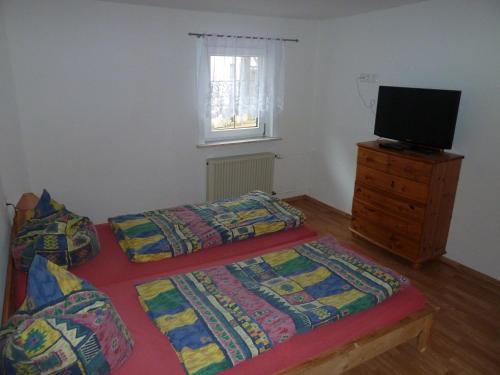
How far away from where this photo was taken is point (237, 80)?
4.36 metres

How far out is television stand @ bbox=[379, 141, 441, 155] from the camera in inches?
137

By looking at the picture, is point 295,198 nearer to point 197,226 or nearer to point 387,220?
point 387,220

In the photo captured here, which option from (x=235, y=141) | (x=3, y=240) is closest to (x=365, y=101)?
(x=235, y=141)

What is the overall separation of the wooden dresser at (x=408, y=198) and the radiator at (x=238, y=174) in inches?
48.7

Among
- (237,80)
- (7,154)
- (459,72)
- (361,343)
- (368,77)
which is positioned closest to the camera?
(361,343)

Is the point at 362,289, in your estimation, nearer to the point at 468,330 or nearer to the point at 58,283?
the point at 468,330

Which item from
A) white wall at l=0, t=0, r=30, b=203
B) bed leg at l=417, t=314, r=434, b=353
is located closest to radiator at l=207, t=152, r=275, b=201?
white wall at l=0, t=0, r=30, b=203

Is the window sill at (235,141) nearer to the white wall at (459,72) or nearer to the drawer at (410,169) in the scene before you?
the white wall at (459,72)

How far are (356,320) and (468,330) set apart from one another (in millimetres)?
1160

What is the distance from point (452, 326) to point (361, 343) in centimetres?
114

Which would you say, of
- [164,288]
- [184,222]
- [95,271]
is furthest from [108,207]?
[164,288]

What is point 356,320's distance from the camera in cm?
213

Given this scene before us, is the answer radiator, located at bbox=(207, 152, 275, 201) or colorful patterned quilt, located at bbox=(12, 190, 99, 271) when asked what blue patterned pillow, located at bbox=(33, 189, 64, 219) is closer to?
colorful patterned quilt, located at bbox=(12, 190, 99, 271)

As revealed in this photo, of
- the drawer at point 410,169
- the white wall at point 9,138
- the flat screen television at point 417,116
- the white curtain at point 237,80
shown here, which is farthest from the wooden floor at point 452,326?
the white wall at point 9,138
